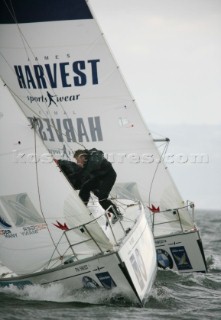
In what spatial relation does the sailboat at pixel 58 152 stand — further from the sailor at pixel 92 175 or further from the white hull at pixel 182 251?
the white hull at pixel 182 251

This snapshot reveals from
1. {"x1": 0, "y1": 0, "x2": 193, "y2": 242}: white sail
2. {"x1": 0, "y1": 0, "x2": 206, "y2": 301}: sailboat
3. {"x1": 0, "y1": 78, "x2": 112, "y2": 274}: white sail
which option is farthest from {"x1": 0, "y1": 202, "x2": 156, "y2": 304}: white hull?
{"x1": 0, "y1": 0, "x2": 193, "y2": 242}: white sail

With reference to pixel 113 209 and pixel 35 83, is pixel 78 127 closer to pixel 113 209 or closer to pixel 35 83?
pixel 35 83

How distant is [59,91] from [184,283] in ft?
16.8

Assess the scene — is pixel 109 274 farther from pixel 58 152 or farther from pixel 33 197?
pixel 58 152

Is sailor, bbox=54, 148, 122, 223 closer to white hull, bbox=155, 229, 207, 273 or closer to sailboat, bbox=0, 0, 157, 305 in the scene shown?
sailboat, bbox=0, 0, 157, 305

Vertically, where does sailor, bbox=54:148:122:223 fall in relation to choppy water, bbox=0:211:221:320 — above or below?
above

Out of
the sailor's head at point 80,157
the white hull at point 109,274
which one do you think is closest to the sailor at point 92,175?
the sailor's head at point 80,157

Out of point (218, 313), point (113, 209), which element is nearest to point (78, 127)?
point (113, 209)

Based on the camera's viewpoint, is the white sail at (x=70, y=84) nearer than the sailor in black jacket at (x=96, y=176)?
No

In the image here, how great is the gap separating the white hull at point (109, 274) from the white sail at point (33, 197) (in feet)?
0.89

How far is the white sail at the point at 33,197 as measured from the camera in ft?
42.0

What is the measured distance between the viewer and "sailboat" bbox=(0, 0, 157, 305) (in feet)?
→ 41.8

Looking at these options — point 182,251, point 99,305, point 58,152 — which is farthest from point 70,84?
point 99,305

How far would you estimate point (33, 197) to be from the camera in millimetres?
12930
